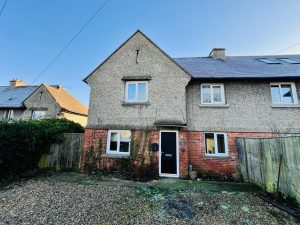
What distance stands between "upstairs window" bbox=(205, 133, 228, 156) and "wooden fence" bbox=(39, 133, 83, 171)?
783 cm

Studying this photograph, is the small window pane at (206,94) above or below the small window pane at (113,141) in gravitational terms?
above

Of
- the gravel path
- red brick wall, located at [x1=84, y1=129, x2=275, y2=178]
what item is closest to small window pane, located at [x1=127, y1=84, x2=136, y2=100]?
red brick wall, located at [x1=84, y1=129, x2=275, y2=178]

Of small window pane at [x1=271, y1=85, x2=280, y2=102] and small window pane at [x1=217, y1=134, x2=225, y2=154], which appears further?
small window pane at [x1=271, y1=85, x2=280, y2=102]

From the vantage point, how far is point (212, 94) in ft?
35.2

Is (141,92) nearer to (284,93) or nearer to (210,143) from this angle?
(210,143)

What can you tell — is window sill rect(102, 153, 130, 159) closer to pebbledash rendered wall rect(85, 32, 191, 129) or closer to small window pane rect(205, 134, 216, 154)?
pebbledash rendered wall rect(85, 32, 191, 129)

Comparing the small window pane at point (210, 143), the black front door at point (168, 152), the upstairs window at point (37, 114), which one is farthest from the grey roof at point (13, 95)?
the small window pane at point (210, 143)

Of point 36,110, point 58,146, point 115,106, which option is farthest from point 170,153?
point 36,110

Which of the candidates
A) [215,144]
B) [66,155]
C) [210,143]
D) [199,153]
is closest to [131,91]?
[199,153]

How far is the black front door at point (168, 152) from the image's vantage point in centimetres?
964

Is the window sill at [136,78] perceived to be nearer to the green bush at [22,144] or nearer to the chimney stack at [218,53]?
the green bush at [22,144]

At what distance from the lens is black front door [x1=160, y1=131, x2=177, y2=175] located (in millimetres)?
9641

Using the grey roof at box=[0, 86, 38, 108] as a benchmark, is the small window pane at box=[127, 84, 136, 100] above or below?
below

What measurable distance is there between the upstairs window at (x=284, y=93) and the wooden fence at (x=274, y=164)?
12.4 feet
